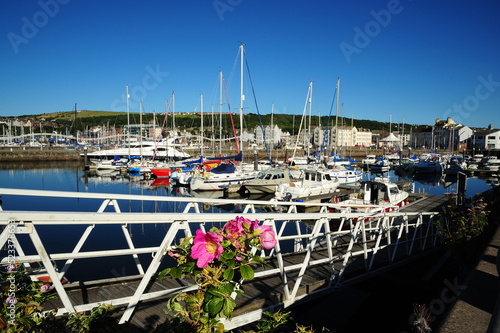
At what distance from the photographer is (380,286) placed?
9.89 metres

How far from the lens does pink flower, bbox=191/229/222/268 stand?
7.84 ft

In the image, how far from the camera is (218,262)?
8.66ft

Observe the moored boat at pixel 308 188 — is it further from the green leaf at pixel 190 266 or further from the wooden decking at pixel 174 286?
the green leaf at pixel 190 266

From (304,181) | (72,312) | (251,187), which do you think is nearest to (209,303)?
(72,312)

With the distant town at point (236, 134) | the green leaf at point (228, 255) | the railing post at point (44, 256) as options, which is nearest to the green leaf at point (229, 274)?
the green leaf at point (228, 255)

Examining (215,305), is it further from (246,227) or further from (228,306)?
(246,227)

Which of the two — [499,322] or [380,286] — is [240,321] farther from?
[380,286]

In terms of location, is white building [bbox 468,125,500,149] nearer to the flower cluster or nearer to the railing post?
the flower cluster

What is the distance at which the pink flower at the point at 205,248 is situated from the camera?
7.84 ft

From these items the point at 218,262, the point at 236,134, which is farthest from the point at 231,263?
the point at 236,134

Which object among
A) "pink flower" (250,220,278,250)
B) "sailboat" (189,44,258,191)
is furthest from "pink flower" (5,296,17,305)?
"sailboat" (189,44,258,191)

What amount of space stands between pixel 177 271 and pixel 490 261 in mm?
6424

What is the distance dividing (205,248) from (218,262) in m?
0.27

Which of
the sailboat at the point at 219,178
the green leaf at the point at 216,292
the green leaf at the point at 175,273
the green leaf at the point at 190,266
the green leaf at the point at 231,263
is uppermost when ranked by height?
the green leaf at the point at 231,263
